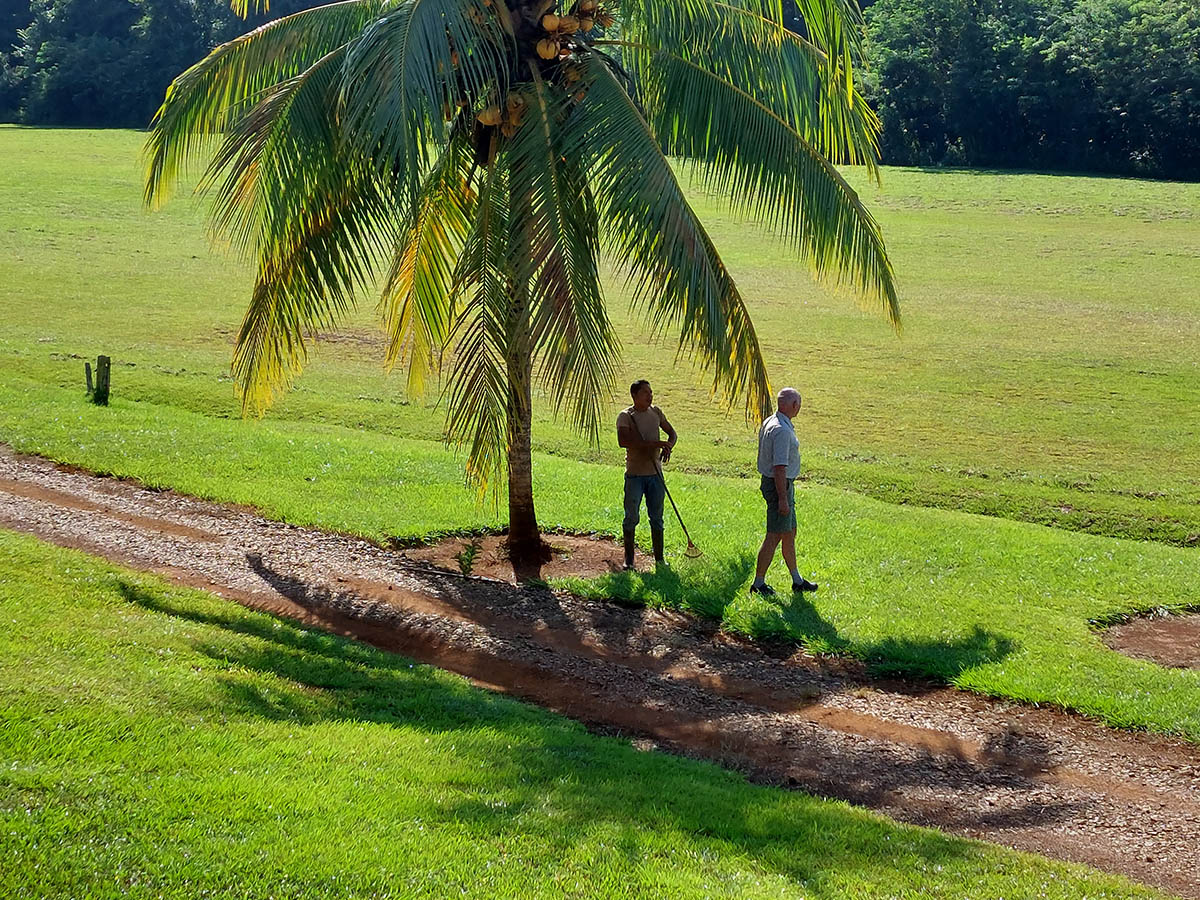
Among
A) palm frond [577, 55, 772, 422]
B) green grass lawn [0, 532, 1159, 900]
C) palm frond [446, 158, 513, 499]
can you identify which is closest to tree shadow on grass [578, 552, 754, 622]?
palm frond [446, 158, 513, 499]

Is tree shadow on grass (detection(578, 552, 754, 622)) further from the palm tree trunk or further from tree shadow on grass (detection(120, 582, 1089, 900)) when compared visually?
tree shadow on grass (detection(120, 582, 1089, 900))

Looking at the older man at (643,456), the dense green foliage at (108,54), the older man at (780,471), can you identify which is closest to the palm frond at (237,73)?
the older man at (643,456)

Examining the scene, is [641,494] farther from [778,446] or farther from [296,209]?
[296,209]

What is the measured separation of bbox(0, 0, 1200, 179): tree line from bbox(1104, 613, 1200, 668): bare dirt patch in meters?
56.4

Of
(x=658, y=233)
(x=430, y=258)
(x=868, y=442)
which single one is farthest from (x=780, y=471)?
(x=868, y=442)

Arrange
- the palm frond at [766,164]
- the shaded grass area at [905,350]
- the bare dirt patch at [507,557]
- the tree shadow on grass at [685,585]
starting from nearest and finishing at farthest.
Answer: the palm frond at [766,164], the tree shadow on grass at [685,585], the bare dirt patch at [507,557], the shaded grass area at [905,350]

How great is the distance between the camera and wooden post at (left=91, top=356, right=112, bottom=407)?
67.4ft

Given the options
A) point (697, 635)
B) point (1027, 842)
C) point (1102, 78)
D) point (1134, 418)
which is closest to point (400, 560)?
point (697, 635)

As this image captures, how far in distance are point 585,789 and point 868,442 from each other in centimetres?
1466

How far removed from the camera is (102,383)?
20641 millimetres

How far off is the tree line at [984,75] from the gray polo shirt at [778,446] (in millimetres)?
57676

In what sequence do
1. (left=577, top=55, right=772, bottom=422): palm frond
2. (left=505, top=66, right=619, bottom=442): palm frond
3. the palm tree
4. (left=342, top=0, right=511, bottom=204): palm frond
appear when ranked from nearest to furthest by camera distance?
(left=342, top=0, right=511, bottom=204): palm frond < (left=577, top=55, right=772, bottom=422): palm frond < the palm tree < (left=505, top=66, right=619, bottom=442): palm frond

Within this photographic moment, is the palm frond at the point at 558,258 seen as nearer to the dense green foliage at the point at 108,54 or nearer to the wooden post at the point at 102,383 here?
the wooden post at the point at 102,383

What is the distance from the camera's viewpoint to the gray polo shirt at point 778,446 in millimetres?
11633
